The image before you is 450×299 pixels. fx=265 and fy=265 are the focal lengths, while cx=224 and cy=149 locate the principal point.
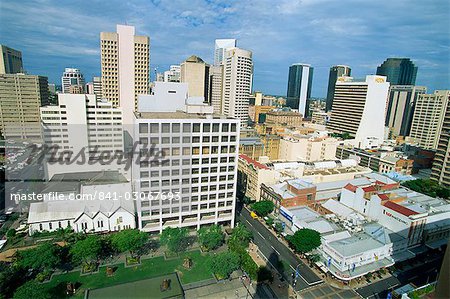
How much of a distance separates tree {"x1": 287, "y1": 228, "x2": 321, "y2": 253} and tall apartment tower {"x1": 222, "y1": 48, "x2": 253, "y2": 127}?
214 ft

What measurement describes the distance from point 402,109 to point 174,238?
127 metres

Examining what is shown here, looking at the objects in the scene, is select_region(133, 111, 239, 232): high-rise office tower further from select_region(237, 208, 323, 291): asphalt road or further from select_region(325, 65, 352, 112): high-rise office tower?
select_region(325, 65, 352, 112): high-rise office tower

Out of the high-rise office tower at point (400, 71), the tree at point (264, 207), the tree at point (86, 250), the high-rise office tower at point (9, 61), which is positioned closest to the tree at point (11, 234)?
the tree at point (86, 250)

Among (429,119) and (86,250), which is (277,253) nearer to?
(86,250)

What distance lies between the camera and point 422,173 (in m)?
71.0

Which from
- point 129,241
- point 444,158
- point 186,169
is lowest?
point 129,241

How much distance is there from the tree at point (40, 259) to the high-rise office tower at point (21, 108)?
5843 centimetres

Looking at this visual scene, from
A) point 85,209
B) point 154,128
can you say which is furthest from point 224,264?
point 85,209

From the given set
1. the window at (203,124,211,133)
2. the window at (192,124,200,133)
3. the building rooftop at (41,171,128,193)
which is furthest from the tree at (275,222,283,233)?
the building rooftop at (41,171,128,193)

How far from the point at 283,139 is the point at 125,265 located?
5512cm

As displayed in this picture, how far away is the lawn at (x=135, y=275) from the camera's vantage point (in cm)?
2929

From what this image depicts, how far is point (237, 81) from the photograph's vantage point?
96.4 meters

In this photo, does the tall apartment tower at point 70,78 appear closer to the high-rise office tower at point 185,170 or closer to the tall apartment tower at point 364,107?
the tall apartment tower at point 364,107

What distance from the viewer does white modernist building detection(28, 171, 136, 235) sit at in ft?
125
